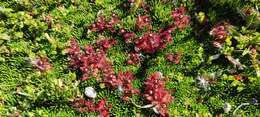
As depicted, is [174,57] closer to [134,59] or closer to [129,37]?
[134,59]

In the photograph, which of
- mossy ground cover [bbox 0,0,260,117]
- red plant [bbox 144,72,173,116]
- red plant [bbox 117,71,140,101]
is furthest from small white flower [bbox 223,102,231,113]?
red plant [bbox 117,71,140,101]

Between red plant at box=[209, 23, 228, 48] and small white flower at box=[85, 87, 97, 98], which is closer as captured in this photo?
small white flower at box=[85, 87, 97, 98]

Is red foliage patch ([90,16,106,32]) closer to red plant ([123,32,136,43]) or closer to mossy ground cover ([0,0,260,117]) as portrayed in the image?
mossy ground cover ([0,0,260,117])

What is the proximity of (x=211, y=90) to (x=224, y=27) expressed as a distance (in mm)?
1071

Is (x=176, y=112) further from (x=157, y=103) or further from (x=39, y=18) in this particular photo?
(x=39, y=18)

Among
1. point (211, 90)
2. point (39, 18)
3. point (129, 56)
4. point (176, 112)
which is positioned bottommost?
point (176, 112)

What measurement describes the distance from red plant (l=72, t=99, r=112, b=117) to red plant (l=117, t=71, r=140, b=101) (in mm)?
332

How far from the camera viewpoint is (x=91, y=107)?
22.1 feet

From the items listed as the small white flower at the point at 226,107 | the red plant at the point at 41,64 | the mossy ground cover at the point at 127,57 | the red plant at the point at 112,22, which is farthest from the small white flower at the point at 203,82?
the red plant at the point at 41,64

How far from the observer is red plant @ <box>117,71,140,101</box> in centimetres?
686

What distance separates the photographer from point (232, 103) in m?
6.85

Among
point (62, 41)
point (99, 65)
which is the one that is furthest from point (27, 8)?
point (99, 65)

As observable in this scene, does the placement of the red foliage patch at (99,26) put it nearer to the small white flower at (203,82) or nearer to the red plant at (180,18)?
the red plant at (180,18)

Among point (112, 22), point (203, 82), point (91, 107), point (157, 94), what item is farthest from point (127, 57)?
Result: point (203, 82)
